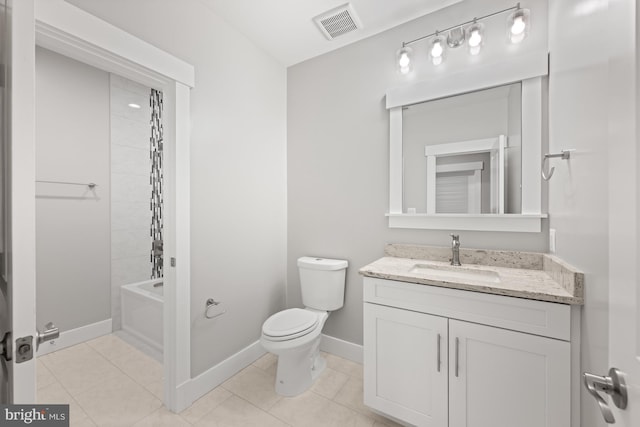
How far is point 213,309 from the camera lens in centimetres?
179

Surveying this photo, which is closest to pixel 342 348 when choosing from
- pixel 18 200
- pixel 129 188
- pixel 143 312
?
pixel 143 312

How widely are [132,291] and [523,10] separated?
3645mm

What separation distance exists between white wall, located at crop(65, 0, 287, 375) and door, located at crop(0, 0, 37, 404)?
846mm

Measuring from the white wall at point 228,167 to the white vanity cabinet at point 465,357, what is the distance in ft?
3.36

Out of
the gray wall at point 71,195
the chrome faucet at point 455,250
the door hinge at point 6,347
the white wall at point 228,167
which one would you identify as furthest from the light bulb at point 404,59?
the gray wall at point 71,195

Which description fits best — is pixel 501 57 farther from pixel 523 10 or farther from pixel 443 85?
pixel 443 85

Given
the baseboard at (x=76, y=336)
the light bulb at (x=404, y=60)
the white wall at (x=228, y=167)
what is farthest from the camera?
the baseboard at (x=76, y=336)

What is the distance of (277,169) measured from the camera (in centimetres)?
233

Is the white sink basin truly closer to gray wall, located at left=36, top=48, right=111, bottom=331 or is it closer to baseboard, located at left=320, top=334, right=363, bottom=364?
baseboard, located at left=320, top=334, right=363, bottom=364

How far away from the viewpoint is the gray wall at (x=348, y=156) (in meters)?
1.86

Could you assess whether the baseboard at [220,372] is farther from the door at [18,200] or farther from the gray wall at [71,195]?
the gray wall at [71,195]

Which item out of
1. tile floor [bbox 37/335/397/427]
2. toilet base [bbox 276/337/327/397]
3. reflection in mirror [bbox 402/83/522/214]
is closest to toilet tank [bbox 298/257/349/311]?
toilet base [bbox 276/337/327/397]

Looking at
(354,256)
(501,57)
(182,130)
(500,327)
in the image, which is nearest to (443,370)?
(500,327)

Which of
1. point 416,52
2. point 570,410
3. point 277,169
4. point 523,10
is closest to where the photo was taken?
point 570,410
